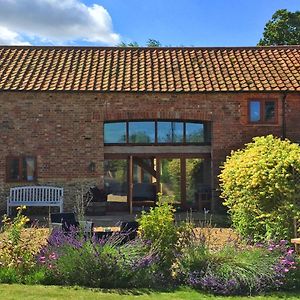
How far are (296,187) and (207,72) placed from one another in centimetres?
993

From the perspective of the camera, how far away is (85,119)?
56.7 feet

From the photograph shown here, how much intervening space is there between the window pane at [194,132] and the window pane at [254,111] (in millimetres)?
1903

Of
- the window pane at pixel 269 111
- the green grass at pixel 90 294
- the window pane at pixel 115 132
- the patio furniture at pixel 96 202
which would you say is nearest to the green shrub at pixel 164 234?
the green grass at pixel 90 294

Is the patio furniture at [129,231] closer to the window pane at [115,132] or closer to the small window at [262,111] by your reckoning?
the window pane at [115,132]

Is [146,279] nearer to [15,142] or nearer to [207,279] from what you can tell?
[207,279]

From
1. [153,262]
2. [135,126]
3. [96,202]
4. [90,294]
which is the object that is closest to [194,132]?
[135,126]

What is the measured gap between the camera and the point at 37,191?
673 inches

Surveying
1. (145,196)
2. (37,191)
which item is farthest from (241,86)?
(37,191)

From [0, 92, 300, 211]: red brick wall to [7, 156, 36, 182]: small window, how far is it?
227 mm

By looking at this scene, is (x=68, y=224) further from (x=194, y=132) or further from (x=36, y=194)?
(x=194, y=132)

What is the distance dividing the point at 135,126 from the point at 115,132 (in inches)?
31.0

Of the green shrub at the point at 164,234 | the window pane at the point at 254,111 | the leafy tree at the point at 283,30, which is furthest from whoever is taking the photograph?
the leafy tree at the point at 283,30

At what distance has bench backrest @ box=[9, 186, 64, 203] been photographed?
1700cm

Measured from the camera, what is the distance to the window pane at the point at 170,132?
17859mm
